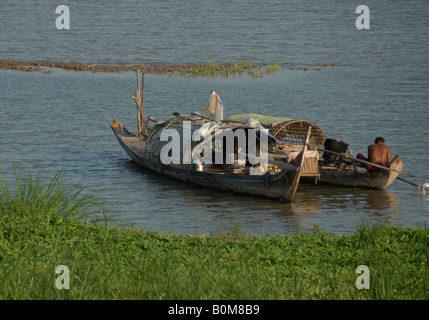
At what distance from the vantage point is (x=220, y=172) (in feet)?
59.7

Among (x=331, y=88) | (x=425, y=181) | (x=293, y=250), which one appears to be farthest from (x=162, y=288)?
(x=331, y=88)

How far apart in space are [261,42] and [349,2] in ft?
65.1

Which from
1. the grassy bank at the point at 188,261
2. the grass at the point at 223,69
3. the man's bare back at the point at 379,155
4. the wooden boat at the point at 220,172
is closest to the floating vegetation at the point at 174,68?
the grass at the point at 223,69

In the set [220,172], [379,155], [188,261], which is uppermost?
[379,155]

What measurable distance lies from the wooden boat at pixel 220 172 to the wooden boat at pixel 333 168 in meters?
0.97

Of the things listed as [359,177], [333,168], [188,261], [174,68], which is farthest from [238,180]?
[174,68]

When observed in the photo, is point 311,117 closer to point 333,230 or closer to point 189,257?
point 333,230

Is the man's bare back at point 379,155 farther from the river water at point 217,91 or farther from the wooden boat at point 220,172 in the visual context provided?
the wooden boat at point 220,172

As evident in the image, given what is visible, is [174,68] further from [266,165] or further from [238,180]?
[266,165]

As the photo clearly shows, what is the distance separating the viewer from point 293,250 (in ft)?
33.9

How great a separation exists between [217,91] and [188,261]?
24976 millimetres

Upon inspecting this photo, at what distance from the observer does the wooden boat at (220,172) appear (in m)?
16.7

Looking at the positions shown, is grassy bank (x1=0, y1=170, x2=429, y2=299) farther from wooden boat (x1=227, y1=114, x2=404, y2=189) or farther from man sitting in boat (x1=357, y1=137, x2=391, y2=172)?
man sitting in boat (x1=357, y1=137, x2=391, y2=172)

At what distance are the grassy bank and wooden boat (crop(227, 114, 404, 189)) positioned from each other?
20.9 ft
